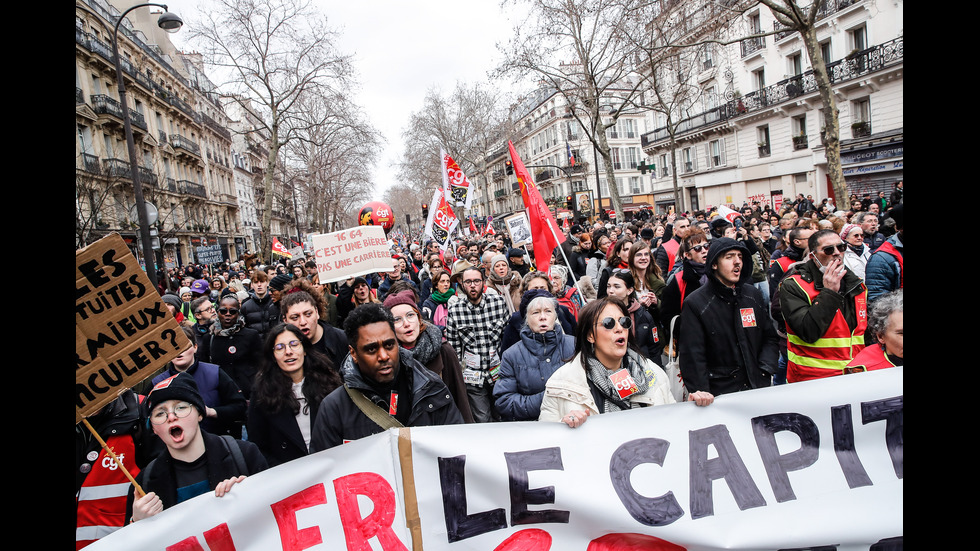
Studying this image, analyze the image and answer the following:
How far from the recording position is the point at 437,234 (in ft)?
45.6

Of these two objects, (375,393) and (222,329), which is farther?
(222,329)

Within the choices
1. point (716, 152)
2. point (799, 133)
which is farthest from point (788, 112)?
point (716, 152)

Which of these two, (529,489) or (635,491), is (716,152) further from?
(529,489)

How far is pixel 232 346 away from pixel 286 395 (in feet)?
6.62

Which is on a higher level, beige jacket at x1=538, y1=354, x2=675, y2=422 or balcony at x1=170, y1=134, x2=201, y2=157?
balcony at x1=170, y1=134, x2=201, y2=157

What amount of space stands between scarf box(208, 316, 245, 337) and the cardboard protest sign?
8.63ft

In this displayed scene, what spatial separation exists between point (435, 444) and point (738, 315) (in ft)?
7.11

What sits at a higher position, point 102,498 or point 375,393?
point 375,393

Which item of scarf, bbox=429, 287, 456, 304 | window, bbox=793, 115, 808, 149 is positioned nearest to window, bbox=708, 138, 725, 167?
window, bbox=793, 115, 808, 149

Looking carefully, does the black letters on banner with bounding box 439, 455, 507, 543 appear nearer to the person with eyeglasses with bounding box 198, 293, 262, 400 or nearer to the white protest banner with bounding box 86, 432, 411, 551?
the white protest banner with bounding box 86, 432, 411, 551

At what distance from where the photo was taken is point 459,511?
8.19 feet

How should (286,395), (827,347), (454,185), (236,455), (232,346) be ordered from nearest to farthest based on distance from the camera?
1. (236,455)
2. (286,395)
3. (827,347)
4. (232,346)
5. (454,185)

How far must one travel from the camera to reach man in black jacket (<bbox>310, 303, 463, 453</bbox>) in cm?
282
